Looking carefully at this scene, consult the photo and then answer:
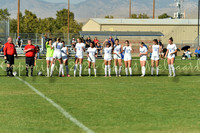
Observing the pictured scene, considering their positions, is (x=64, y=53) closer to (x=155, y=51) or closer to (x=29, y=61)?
(x=29, y=61)

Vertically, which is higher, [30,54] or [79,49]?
[79,49]

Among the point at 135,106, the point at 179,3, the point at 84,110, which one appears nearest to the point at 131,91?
the point at 135,106

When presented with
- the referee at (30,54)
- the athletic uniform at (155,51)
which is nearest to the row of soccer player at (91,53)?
the athletic uniform at (155,51)

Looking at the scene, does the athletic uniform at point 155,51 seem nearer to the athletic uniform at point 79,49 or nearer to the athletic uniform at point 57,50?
the athletic uniform at point 79,49

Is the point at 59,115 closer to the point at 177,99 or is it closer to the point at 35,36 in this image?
the point at 177,99

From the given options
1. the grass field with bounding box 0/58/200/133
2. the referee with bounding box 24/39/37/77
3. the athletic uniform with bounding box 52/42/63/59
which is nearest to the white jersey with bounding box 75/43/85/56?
the athletic uniform with bounding box 52/42/63/59

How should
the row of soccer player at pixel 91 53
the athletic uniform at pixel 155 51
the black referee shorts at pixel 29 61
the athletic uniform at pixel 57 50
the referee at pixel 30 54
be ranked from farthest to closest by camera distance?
1. the athletic uniform at pixel 155 51
2. the black referee shorts at pixel 29 61
3. the referee at pixel 30 54
4. the row of soccer player at pixel 91 53
5. the athletic uniform at pixel 57 50

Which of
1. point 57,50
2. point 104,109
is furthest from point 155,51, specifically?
point 104,109

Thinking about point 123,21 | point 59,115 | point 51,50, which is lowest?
point 59,115

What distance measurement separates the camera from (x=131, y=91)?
14805mm

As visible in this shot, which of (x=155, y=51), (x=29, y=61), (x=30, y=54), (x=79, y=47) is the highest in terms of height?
(x=79, y=47)

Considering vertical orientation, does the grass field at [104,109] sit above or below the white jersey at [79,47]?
below

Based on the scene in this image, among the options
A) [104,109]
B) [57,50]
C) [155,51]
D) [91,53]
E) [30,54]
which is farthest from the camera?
[155,51]

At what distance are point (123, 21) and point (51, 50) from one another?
58.0 metres
